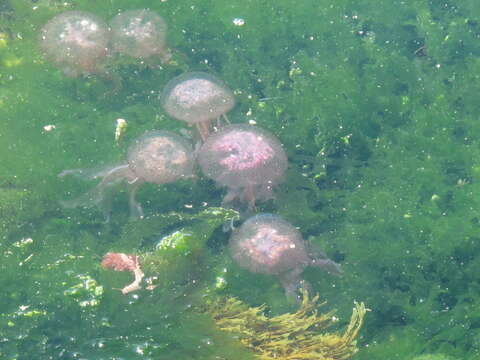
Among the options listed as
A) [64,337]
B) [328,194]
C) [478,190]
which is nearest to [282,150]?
[328,194]

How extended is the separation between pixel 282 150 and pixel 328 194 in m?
0.60

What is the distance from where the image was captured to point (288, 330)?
12.1 feet

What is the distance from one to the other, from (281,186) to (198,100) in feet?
3.79

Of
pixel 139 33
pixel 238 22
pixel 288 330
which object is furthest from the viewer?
pixel 238 22

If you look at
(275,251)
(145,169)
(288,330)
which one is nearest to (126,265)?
(145,169)

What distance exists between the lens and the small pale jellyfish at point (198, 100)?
454 centimetres

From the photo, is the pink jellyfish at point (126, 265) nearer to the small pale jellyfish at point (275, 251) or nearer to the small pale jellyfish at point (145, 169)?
the small pale jellyfish at point (145, 169)

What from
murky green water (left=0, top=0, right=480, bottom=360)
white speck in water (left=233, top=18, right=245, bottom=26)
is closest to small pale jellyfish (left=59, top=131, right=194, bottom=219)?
murky green water (left=0, top=0, right=480, bottom=360)

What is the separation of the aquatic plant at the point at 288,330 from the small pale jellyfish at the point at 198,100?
1.75 metres

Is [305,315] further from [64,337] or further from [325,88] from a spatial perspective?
[325,88]

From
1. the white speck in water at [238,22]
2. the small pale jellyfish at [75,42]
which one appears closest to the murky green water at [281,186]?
the white speck in water at [238,22]

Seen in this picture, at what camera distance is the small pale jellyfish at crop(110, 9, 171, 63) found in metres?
4.82

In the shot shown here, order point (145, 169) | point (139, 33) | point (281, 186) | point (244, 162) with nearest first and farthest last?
point (244, 162) < point (145, 169) < point (281, 186) < point (139, 33)

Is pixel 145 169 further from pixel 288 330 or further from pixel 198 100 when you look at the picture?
pixel 288 330
